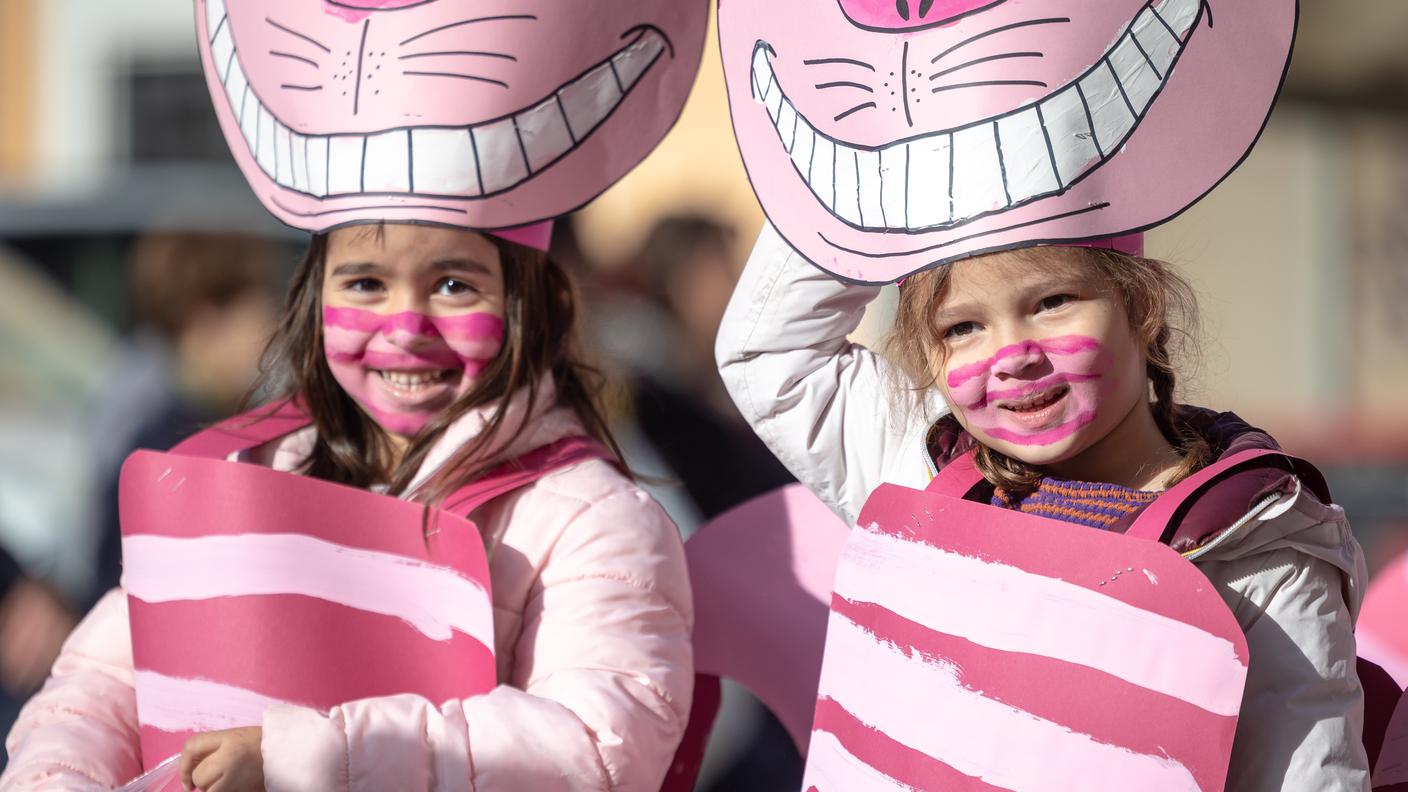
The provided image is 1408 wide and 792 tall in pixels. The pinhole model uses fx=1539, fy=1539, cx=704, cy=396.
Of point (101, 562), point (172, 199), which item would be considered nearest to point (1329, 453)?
point (172, 199)

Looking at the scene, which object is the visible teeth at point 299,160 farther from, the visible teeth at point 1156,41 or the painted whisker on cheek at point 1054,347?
the visible teeth at point 1156,41

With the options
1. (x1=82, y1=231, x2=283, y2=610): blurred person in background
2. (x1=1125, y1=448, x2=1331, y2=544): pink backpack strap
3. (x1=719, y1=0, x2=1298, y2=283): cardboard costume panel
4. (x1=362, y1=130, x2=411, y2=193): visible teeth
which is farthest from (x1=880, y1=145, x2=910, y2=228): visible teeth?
(x1=82, y1=231, x2=283, y2=610): blurred person in background

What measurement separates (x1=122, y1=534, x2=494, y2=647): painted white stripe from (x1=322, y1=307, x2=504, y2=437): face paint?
0.21 m

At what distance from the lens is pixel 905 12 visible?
142 centimetres

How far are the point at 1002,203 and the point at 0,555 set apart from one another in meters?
2.52

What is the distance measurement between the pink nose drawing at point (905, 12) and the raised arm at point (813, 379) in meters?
0.34

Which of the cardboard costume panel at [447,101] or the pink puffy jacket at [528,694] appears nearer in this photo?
the pink puffy jacket at [528,694]

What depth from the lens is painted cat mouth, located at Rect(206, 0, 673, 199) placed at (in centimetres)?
171

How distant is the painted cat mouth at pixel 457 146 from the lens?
1.71 metres

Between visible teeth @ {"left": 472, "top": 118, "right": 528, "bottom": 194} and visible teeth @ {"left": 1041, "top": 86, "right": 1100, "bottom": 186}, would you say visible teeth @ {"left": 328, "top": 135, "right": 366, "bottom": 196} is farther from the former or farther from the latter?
visible teeth @ {"left": 1041, "top": 86, "right": 1100, "bottom": 186}

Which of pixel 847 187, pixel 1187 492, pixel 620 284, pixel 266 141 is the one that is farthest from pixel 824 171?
pixel 620 284

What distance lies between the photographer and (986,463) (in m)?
1.58

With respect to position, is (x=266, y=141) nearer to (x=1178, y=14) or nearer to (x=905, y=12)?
(x=905, y=12)

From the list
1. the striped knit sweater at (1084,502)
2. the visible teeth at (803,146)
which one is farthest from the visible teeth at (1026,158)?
the striped knit sweater at (1084,502)
